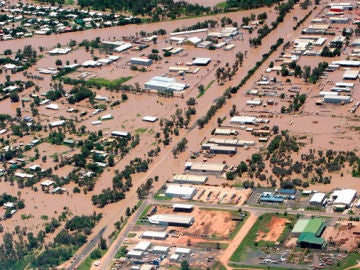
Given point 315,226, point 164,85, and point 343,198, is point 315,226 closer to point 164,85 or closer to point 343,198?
point 343,198

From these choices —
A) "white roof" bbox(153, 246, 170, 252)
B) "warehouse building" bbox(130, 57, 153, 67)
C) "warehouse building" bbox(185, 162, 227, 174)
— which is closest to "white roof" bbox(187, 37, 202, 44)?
"warehouse building" bbox(130, 57, 153, 67)

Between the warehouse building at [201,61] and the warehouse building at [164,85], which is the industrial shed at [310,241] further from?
the warehouse building at [201,61]

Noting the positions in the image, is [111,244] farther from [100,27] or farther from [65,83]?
[100,27]

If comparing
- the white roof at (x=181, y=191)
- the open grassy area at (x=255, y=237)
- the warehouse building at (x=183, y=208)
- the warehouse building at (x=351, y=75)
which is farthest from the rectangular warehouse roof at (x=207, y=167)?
the warehouse building at (x=351, y=75)

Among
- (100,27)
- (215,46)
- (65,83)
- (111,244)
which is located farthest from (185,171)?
(100,27)

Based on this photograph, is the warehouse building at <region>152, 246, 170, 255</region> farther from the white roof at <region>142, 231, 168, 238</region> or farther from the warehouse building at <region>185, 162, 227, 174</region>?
the warehouse building at <region>185, 162, 227, 174</region>
